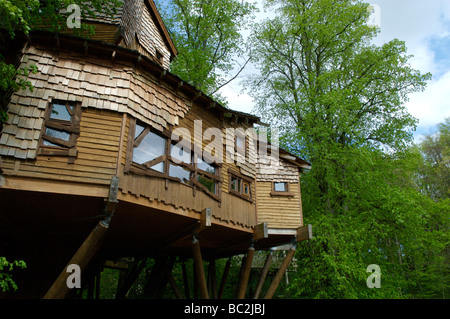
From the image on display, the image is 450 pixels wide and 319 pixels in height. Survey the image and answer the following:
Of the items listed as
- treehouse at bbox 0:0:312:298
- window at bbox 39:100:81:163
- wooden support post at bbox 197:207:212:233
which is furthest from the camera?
wooden support post at bbox 197:207:212:233

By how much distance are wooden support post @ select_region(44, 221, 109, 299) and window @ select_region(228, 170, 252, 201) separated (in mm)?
5203

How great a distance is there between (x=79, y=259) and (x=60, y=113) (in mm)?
3696

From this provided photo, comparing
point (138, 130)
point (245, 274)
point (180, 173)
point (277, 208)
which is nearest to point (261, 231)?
point (245, 274)

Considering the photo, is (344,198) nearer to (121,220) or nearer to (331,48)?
(331,48)

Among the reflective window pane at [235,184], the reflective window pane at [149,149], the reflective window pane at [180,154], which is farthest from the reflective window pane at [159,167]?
the reflective window pane at [235,184]

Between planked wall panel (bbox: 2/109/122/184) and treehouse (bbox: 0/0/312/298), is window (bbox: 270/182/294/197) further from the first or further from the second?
planked wall panel (bbox: 2/109/122/184)

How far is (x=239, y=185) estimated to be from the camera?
1305 centimetres

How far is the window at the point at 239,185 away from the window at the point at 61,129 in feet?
18.6

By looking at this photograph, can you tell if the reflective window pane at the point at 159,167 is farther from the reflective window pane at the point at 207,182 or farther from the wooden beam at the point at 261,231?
the wooden beam at the point at 261,231

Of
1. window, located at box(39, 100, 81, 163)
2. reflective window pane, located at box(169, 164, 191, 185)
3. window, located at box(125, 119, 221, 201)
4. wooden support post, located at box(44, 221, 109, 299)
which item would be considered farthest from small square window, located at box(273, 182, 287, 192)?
window, located at box(39, 100, 81, 163)

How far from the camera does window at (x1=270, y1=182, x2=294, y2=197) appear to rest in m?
15.0

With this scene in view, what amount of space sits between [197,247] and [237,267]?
13.2 meters

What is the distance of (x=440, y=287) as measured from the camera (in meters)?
21.3
